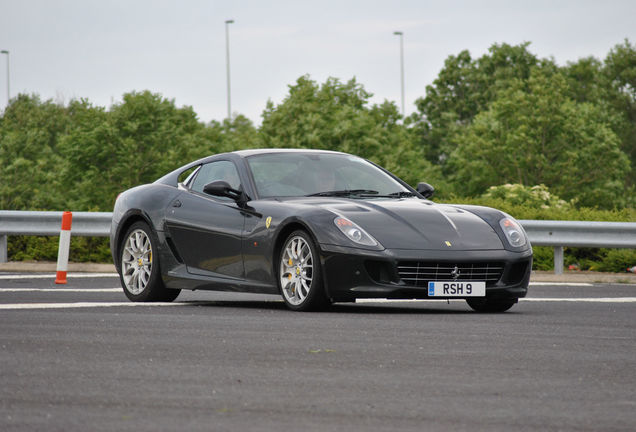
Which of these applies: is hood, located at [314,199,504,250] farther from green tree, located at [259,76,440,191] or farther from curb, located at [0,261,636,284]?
green tree, located at [259,76,440,191]

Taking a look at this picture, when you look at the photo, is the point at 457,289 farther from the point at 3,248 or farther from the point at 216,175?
the point at 3,248

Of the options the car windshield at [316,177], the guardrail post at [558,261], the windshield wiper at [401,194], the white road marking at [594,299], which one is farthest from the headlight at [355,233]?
the guardrail post at [558,261]

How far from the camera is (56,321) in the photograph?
8320 mm

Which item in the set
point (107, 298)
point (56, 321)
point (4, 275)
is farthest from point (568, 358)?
point (4, 275)

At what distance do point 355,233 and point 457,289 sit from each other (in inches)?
35.9

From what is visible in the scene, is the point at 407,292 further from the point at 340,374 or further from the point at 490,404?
the point at 490,404

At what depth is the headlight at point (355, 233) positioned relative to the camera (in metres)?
9.06

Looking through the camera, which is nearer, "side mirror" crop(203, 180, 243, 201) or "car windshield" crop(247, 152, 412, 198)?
"side mirror" crop(203, 180, 243, 201)

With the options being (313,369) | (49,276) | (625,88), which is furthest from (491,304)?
(625,88)

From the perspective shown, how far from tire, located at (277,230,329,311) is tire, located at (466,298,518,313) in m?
1.48

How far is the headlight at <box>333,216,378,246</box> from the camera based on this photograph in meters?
9.06

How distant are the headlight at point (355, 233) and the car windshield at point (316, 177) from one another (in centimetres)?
108

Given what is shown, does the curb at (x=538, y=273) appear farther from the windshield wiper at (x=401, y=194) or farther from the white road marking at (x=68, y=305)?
the white road marking at (x=68, y=305)

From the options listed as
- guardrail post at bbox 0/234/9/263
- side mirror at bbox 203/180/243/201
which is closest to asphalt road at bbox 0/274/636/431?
side mirror at bbox 203/180/243/201
